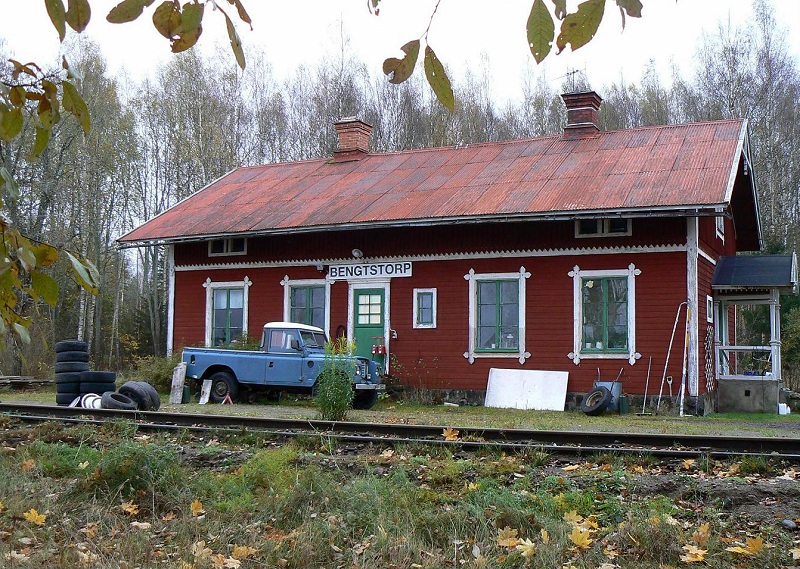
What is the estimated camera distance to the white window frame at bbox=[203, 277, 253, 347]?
75.3 ft

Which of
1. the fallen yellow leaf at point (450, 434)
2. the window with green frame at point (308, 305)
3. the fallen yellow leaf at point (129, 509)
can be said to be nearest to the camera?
the fallen yellow leaf at point (129, 509)

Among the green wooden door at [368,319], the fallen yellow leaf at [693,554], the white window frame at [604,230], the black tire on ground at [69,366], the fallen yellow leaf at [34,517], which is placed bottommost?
the fallen yellow leaf at [34,517]

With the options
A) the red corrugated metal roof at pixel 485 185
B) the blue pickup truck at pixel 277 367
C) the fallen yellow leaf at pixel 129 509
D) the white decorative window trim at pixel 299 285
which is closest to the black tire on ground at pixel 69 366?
the blue pickup truck at pixel 277 367

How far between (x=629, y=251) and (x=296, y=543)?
45.4 ft

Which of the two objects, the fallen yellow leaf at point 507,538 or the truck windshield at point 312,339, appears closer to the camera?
the fallen yellow leaf at point 507,538

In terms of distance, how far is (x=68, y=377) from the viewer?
16.9 metres

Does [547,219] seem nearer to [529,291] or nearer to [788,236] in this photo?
[529,291]

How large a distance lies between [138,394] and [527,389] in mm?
8106

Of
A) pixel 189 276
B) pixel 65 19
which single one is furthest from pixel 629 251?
pixel 65 19

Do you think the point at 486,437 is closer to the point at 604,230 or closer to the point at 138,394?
the point at 138,394

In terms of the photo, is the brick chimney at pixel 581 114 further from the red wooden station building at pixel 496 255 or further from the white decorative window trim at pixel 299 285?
the white decorative window trim at pixel 299 285

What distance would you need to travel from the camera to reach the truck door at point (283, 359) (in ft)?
60.1

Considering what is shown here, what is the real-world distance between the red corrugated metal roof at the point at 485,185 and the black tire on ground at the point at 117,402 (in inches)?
276

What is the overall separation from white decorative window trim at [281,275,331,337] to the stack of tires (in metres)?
6.07
